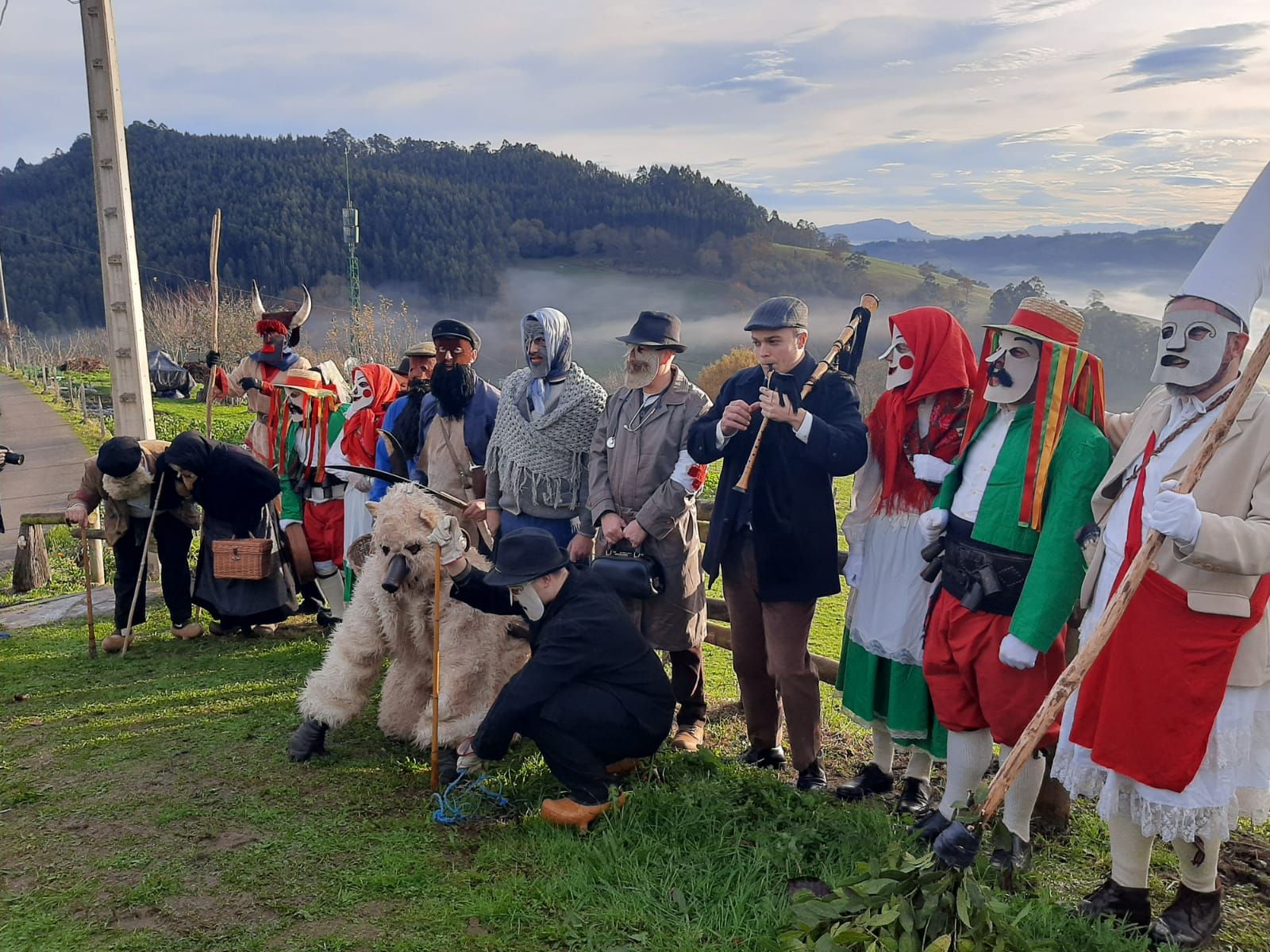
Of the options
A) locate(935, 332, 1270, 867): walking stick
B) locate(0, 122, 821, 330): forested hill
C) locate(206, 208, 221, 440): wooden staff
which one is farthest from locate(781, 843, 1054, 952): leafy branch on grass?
locate(0, 122, 821, 330): forested hill

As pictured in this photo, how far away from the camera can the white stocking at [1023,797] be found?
373 cm

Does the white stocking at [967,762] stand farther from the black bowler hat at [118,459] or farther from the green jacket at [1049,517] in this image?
the black bowler hat at [118,459]

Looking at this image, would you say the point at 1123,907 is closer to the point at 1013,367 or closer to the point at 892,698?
the point at 892,698

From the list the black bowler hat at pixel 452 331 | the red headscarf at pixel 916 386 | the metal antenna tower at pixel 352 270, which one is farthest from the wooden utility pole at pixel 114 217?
the metal antenna tower at pixel 352 270

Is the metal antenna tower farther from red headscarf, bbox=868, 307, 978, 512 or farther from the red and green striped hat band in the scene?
the red and green striped hat band

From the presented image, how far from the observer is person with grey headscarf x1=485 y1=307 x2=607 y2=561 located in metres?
5.25

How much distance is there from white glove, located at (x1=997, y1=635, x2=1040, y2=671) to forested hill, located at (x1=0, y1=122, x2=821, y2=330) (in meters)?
65.0

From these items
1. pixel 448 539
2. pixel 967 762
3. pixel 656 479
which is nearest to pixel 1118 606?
pixel 967 762

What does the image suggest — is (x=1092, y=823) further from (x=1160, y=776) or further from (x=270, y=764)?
(x=270, y=764)

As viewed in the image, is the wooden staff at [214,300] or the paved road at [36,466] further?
the paved road at [36,466]

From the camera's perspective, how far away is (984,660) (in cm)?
362

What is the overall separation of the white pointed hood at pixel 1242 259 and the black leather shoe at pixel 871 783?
8.40 ft

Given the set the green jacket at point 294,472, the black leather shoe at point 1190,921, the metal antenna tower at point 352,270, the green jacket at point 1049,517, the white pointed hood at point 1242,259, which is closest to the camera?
the white pointed hood at point 1242,259

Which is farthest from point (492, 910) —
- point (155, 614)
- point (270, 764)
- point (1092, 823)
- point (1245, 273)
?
point (155, 614)
